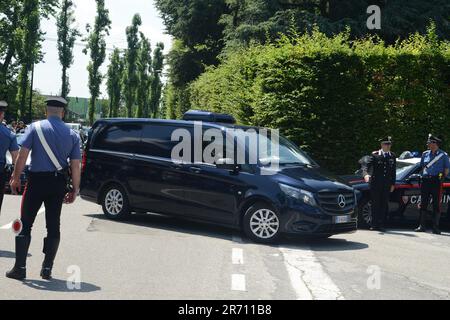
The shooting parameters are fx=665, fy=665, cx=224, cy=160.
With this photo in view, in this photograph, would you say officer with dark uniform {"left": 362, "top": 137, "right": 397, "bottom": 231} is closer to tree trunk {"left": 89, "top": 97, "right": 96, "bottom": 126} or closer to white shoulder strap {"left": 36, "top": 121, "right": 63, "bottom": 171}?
white shoulder strap {"left": 36, "top": 121, "right": 63, "bottom": 171}

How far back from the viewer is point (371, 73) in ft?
56.2

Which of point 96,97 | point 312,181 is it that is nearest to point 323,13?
point 312,181

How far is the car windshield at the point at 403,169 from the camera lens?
42.7ft

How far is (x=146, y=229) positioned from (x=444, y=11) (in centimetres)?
1877

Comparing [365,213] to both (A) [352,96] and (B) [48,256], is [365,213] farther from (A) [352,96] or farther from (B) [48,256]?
(B) [48,256]

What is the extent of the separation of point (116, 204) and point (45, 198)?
511 centimetres

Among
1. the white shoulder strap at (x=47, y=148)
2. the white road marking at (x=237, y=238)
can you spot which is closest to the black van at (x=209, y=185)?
the white road marking at (x=237, y=238)

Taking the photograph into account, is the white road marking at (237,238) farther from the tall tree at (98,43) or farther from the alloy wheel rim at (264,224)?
the tall tree at (98,43)

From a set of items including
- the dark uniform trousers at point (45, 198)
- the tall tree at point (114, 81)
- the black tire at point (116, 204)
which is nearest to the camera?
the dark uniform trousers at point (45, 198)

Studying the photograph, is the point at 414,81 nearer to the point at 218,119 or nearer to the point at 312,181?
the point at 218,119

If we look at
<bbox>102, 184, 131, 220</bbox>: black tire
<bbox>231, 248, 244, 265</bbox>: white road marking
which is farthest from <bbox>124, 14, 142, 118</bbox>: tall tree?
<bbox>231, 248, 244, 265</bbox>: white road marking

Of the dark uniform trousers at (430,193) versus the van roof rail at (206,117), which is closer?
the van roof rail at (206,117)

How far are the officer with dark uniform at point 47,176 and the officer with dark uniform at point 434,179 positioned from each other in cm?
771

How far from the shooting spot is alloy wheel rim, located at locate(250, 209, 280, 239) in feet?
32.6
